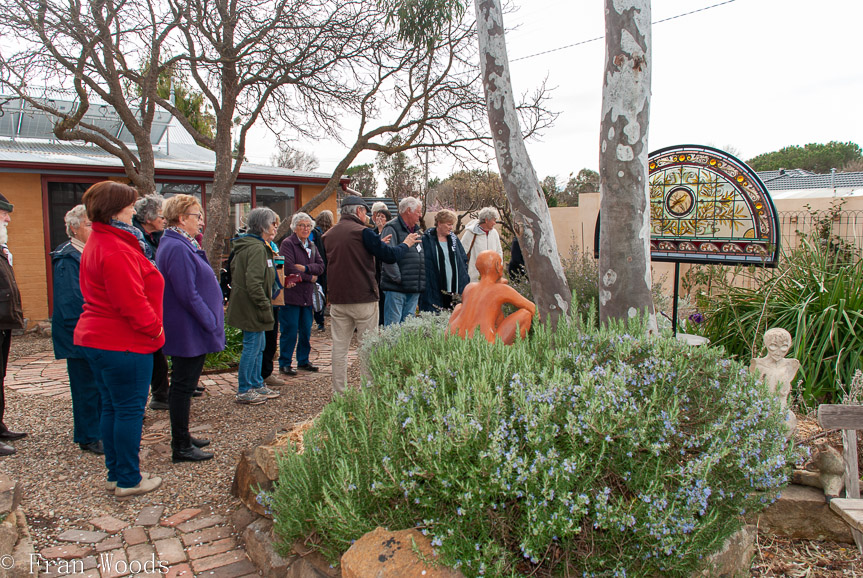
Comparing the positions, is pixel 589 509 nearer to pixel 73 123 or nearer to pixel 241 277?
pixel 241 277

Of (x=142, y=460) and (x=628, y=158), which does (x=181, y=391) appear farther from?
(x=628, y=158)

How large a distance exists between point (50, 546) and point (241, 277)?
268 centimetres

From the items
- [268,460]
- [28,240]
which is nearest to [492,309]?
[268,460]

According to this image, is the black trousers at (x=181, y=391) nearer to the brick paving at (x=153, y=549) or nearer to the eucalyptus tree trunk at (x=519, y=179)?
the brick paving at (x=153, y=549)

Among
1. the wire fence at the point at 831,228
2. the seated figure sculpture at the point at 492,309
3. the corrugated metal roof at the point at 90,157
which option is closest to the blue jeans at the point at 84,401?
the seated figure sculpture at the point at 492,309

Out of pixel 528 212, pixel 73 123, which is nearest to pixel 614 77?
pixel 528 212

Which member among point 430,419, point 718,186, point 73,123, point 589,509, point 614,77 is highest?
point 73,123

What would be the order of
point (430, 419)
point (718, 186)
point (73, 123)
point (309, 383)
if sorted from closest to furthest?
point (430, 419) → point (718, 186) → point (309, 383) → point (73, 123)

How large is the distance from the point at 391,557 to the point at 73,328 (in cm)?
333

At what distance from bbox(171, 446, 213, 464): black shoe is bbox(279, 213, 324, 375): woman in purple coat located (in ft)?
7.72

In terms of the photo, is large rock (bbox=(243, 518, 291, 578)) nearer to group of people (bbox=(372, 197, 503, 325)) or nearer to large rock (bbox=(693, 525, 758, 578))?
large rock (bbox=(693, 525, 758, 578))

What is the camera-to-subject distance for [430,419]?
247cm

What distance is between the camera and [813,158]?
4231cm

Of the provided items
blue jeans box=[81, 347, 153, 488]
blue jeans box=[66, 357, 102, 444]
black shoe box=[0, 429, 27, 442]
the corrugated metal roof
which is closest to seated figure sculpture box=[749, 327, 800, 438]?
blue jeans box=[81, 347, 153, 488]
